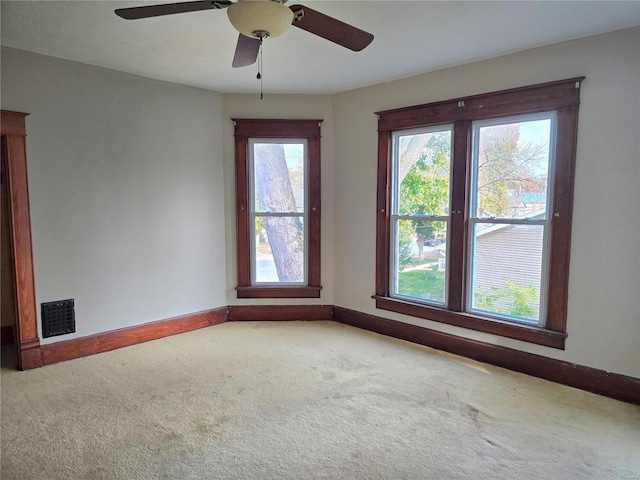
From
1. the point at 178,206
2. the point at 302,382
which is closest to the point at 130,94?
the point at 178,206

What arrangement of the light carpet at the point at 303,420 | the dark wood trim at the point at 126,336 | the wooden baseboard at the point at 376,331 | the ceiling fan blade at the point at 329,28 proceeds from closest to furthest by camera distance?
the ceiling fan blade at the point at 329,28 < the light carpet at the point at 303,420 < the wooden baseboard at the point at 376,331 < the dark wood trim at the point at 126,336

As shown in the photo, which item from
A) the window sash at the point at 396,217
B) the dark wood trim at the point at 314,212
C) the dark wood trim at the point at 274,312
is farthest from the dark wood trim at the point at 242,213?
the window sash at the point at 396,217

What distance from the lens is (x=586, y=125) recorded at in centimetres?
279

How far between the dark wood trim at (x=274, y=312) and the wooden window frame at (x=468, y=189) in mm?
808

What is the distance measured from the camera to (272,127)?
4.30 metres

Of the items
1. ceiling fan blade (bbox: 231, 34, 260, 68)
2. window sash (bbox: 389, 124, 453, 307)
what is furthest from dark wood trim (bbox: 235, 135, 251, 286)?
ceiling fan blade (bbox: 231, 34, 260, 68)

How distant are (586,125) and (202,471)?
129 inches

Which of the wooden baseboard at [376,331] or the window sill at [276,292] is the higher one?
the window sill at [276,292]

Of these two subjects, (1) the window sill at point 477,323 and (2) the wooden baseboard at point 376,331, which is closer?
(2) the wooden baseboard at point 376,331

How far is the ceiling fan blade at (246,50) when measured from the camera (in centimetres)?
221

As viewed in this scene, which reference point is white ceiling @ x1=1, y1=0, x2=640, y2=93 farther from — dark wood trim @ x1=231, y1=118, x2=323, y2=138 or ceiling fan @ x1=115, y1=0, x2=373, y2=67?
dark wood trim @ x1=231, y1=118, x2=323, y2=138

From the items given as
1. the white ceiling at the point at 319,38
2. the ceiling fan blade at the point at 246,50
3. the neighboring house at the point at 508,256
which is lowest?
the neighboring house at the point at 508,256

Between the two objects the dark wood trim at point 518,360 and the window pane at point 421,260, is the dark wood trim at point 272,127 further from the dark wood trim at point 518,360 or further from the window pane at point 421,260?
the dark wood trim at point 518,360

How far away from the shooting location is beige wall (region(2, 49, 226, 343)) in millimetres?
3211
